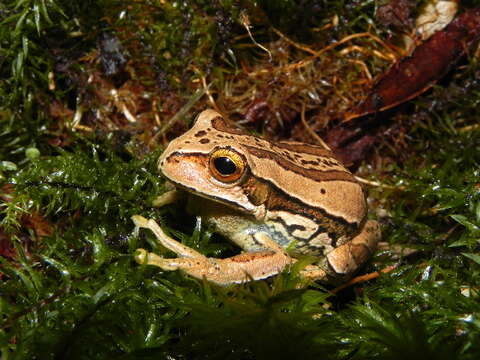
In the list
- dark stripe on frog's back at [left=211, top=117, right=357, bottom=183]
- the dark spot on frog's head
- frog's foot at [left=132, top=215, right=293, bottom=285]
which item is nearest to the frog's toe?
frog's foot at [left=132, top=215, right=293, bottom=285]

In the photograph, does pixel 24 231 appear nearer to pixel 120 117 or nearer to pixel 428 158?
pixel 120 117

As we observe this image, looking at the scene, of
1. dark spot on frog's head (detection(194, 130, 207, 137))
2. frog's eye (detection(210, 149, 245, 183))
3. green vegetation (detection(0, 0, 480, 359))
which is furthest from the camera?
dark spot on frog's head (detection(194, 130, 207, 137))

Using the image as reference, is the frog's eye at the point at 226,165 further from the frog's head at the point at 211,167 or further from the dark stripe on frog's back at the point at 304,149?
the dark stripe on frog's back at the point at 304,149

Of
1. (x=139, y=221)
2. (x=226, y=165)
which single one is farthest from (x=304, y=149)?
(x=139, y=221)

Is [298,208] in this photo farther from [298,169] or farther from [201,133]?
[201,133]

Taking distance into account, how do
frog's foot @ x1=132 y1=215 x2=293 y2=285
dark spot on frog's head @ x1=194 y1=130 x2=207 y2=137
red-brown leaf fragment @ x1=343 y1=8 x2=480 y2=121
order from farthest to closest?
red-brown leaf fragment @ x1=343 y1=8 x2=480 y2=121, dark spot on frog's head @ x1=194 y1=130 x2=207 y2=137, frog's foot @ x1=132 y1=215 x2=293 y2=285

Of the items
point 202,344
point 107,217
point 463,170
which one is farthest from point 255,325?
Answer: point 463,170

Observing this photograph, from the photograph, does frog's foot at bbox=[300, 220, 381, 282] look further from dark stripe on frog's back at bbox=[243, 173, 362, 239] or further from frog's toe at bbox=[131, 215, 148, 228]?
frog's toe at bbox=[131, 215, 148, 228]
